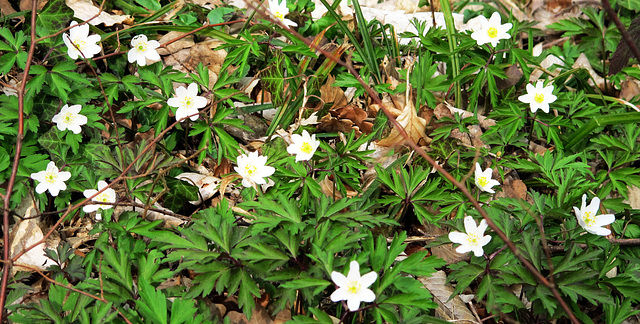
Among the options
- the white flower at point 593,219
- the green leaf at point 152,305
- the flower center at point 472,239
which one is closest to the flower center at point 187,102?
the green leaf at point 152,305

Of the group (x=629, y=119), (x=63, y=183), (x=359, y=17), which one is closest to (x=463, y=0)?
(x=359, y=17)

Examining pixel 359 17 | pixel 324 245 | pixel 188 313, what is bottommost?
pixel 188 313

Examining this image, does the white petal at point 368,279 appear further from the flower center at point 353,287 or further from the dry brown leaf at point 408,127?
the dry brown leaf at point 408,127

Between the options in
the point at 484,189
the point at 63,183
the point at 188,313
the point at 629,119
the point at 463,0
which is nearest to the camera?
the point at 188,313

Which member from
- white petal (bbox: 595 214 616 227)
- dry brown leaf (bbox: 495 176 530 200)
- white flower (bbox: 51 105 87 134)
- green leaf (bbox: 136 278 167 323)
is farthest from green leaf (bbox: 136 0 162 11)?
white petal (bbox: 595 214 616 227)

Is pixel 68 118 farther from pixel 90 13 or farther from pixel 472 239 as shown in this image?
pixel 472 239

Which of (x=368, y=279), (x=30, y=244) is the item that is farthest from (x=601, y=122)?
(x=30, y=244)

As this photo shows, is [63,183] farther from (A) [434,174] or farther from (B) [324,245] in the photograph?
(A) [434,174]
